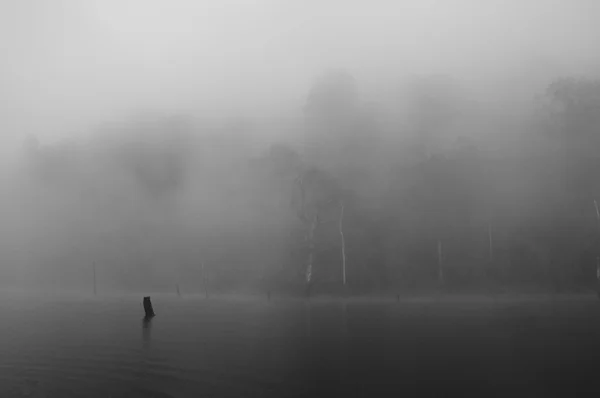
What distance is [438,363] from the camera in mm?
29188

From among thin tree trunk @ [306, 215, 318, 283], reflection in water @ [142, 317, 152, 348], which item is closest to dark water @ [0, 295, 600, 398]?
reflection in water @ [142, 317, 152, 348]

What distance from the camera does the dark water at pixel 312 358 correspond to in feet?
78.2

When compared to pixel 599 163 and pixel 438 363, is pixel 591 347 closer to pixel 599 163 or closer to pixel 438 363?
pixel 438 363

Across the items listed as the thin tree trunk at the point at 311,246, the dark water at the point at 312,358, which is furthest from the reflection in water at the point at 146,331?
the thin tree trunk at the point at 311,246

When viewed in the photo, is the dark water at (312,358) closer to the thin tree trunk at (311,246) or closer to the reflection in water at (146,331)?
the reflection in water at (146,331)

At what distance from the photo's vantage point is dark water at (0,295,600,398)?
2383cm

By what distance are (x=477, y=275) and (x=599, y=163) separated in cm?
4443

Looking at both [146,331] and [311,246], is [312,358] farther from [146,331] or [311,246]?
[311,246]

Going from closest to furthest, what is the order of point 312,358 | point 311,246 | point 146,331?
point 312,358, point 146,331, point 311,246

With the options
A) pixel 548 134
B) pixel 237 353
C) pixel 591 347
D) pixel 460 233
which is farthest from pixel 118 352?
pixel 548 134

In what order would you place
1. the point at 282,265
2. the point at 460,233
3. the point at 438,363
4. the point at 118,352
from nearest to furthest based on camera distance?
the point at 438,363
the point at 118,352
the point at 460,233
the point at 282,265

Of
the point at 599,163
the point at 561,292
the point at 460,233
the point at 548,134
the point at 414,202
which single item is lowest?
the point at 561,292

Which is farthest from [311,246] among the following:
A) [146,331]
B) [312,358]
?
[312,358]

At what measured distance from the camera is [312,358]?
32406mm
